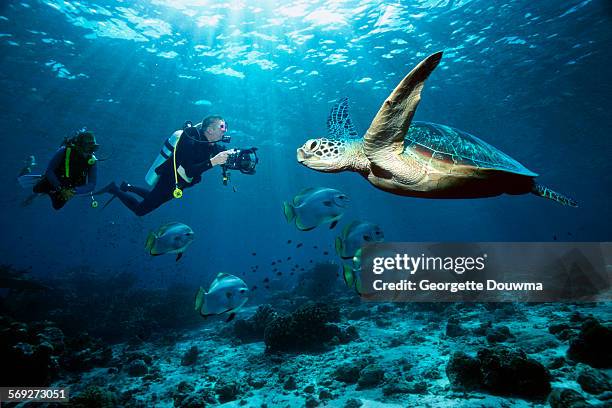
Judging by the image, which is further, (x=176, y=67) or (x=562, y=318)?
(x=176, y=67)

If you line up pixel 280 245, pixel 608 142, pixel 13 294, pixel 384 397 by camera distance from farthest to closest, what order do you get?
pixel 280 245 → pixel 608 142 → pixel 13 294 → pixel 384 397

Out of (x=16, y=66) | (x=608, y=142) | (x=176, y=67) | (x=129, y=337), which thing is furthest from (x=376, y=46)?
(x=608, y=142)

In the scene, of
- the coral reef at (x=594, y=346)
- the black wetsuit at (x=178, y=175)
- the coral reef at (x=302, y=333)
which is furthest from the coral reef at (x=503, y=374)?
the black wetsuit at (x=178, y=175)

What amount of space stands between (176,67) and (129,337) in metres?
12.1

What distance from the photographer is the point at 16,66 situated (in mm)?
13742

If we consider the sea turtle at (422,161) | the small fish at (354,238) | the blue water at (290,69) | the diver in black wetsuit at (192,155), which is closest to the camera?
the sea turtle at (422,161)

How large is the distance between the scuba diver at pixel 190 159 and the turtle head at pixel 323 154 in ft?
7.10

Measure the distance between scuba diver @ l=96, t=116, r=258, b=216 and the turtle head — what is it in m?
2.16

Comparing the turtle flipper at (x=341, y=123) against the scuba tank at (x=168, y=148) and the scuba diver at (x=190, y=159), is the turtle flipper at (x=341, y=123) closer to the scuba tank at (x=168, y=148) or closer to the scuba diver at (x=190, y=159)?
the scuba diver at (x=190, y=159)

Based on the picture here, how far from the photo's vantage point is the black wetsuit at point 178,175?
5.89 meters

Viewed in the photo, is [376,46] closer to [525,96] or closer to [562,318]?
[525,96]

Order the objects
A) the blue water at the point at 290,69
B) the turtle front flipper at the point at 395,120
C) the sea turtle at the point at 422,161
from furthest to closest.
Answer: the blue water at the point at 290,69 → the sea turtle at the point at 422,161 → the turtle front flipper at the point at 395,120

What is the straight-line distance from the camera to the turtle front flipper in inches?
98.0

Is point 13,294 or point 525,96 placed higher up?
point 525,96
